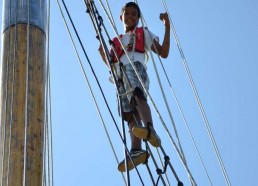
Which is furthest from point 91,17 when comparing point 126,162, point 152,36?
point 126,162

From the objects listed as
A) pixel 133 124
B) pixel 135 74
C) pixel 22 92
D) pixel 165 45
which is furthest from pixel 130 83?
pixel 22 92

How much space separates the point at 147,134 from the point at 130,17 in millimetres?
1685

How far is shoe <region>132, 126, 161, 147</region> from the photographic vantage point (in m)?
5.29

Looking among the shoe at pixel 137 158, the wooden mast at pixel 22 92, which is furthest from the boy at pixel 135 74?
the wooden mast at pixel 22 92

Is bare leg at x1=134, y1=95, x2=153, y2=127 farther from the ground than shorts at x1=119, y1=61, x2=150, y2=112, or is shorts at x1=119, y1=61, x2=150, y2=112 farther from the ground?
shorts at x1=119, y1=61, x2=150, y2=112

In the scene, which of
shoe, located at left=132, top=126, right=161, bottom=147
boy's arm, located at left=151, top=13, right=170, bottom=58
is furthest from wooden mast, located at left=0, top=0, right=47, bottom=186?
boy's arm, located at left=151, top=13, right=170, bottom=58

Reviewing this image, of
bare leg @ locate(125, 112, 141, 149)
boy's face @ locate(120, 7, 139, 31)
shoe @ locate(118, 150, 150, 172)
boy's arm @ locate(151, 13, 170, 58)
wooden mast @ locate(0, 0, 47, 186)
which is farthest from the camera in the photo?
boy's face @ locate(120, 7, 139, 31)

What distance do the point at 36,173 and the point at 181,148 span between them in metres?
1.97

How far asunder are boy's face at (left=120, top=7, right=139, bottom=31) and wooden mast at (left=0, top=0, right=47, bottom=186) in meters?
0.91

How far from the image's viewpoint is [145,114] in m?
5.62

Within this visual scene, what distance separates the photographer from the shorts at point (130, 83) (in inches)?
235

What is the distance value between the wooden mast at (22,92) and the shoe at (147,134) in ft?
2.82

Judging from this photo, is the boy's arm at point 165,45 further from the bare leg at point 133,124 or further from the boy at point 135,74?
the bare leg at point 133,124

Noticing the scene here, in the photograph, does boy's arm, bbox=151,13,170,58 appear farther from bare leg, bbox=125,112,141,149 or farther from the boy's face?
bare leg, bbox=125,112,141,149
